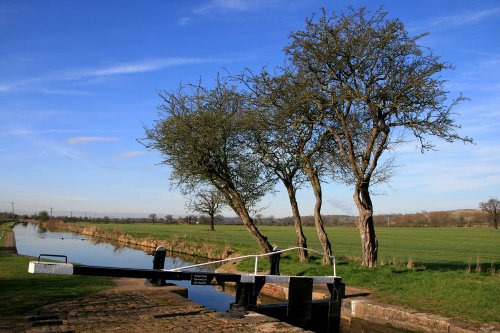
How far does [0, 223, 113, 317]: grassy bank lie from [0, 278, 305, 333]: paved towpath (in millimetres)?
487

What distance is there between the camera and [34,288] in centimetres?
1170

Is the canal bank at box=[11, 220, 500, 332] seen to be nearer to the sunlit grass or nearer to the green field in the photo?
the sunlit grass

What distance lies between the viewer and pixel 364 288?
44.1 ft

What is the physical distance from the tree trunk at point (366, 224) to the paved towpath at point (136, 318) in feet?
27.0

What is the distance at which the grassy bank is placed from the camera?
9352 millimetres

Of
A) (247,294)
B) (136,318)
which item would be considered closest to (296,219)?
(247,294)

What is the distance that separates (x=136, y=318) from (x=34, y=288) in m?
4.86

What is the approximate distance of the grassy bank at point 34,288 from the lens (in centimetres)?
935

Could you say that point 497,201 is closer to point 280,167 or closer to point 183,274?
point 280,167

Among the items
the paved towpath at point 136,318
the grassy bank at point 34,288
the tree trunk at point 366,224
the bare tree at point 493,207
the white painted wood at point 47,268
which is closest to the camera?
the white painted wood at point 47,268

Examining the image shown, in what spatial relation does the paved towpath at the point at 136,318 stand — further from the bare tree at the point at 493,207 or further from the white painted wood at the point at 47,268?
the bare tree at the point at 493,207

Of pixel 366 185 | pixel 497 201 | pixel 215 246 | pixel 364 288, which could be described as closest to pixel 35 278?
pixel 364 288

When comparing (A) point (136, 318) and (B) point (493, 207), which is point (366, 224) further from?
(B) point (493, 207)

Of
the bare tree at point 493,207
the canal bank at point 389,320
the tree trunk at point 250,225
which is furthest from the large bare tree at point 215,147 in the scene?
the bare tree at point 493,207
